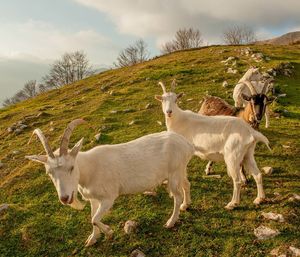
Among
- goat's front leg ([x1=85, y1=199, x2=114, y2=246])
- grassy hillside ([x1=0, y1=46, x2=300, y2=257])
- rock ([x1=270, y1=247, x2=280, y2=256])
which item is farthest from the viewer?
grassy hillside ([x1=0, y1=46, x2=300, y2=257])

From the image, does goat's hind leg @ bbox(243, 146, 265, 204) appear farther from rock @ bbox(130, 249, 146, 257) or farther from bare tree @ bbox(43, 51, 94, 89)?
bare tree @ bbox(43, 51, 94, 89)

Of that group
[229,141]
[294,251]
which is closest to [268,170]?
[229,141]

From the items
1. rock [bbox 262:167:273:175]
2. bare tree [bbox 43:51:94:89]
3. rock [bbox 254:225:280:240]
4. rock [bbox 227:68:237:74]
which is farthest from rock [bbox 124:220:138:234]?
bare tree [bbox 43:51:94:89]

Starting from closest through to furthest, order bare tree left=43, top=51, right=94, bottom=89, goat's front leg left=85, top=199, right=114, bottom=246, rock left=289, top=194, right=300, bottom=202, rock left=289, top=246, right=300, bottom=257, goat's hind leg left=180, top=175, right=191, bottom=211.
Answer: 1. rock left=289, top=246, right=300, bottom=257
2. goat's front leg left=85, top=199, right=114, bottom=246
3. rock left=289, top=194, right=300, bottom=202
4. goat's hind leg left=180, top=175, right=191, bottom=211
5. bare tree left=43, top=51, right=94, bottom=89

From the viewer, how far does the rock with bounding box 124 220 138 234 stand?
24.6ft

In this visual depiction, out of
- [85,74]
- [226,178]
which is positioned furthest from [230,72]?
[85,74]

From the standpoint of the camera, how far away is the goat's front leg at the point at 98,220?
6.75 metres

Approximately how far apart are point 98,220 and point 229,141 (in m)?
3.42

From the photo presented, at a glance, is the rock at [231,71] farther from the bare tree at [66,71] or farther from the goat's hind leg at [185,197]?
the bare tree at [66,71]

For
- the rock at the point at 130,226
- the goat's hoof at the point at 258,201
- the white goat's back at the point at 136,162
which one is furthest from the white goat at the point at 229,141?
the rock at the point at 130,226

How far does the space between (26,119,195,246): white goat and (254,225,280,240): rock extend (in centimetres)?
160

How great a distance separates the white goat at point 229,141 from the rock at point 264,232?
1.00 meters

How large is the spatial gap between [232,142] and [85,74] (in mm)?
89754

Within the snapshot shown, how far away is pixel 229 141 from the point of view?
27.1 ft
